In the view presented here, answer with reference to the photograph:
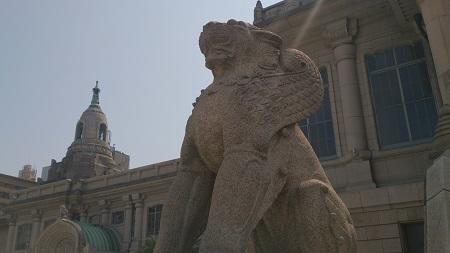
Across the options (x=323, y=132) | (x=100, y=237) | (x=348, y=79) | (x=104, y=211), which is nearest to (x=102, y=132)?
(x=104, y=211)

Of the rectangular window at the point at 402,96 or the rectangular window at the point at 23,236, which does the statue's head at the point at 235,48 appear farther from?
the rectangular window at the point at 23,236

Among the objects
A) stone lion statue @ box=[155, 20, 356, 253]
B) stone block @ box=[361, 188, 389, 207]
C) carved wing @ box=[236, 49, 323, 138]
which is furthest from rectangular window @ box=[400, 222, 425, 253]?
carved wing @ box=[236, 49, 323, 138]

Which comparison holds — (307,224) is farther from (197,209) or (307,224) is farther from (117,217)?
(117,217)

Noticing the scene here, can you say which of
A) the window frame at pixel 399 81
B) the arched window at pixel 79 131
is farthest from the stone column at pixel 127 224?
the window frame at pixel 399 81

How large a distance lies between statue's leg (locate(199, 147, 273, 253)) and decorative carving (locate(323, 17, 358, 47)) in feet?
35.4

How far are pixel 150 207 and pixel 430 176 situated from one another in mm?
24358

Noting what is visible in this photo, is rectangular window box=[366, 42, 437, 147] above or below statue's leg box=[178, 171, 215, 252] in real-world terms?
above

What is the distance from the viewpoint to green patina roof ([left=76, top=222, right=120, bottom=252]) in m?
24.3

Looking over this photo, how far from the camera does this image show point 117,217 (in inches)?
1122

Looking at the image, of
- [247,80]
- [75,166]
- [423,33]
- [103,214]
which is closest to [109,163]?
[75,166]

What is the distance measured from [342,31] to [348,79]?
152 centimetres

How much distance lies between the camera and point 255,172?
294 centimetres

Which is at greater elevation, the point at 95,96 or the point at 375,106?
the point at 95,96

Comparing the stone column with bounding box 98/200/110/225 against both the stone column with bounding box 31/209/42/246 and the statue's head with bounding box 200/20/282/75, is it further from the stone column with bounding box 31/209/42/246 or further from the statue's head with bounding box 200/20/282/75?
the statue's head with bounding box 200/20/282/75
